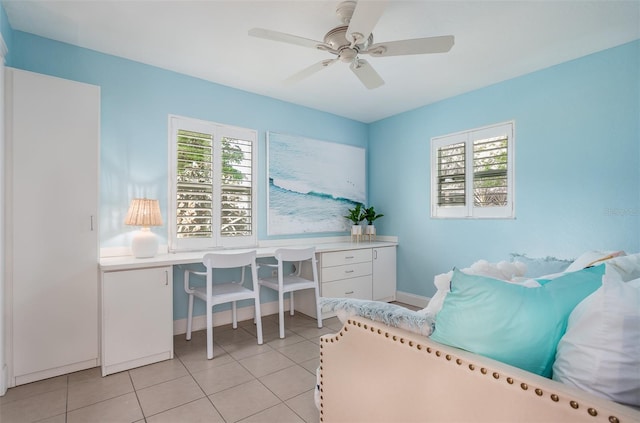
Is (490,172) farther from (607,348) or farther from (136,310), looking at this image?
(136,310)

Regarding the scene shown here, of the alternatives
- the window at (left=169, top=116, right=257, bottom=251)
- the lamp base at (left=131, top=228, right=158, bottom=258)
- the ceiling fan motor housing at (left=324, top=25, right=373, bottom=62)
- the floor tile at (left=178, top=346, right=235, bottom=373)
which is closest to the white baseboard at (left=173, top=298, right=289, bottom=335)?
the floor tile at (left=178, top=346, right=235, bottom=373)

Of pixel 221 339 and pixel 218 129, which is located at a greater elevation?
pixel 218 129

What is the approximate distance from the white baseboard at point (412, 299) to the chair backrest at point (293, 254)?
1.65 metres

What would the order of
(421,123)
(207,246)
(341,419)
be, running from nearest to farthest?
(341,419), (207,246), (421,123)

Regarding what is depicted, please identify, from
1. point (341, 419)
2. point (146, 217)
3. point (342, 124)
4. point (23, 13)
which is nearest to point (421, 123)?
point (342, 124)

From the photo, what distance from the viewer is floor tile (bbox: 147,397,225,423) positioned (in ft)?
5.74

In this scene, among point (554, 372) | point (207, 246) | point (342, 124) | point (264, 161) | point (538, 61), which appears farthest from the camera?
point (342, 124)

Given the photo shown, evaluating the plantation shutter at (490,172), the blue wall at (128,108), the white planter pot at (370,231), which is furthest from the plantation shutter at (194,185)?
the plantation shutter at (490,172)

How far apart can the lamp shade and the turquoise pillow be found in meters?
2.37

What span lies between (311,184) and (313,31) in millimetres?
1961

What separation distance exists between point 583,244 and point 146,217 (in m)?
3.71

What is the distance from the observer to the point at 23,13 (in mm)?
2178

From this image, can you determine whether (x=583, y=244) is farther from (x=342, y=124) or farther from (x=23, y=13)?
(x=23, y=13)

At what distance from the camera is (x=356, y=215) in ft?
14.1
